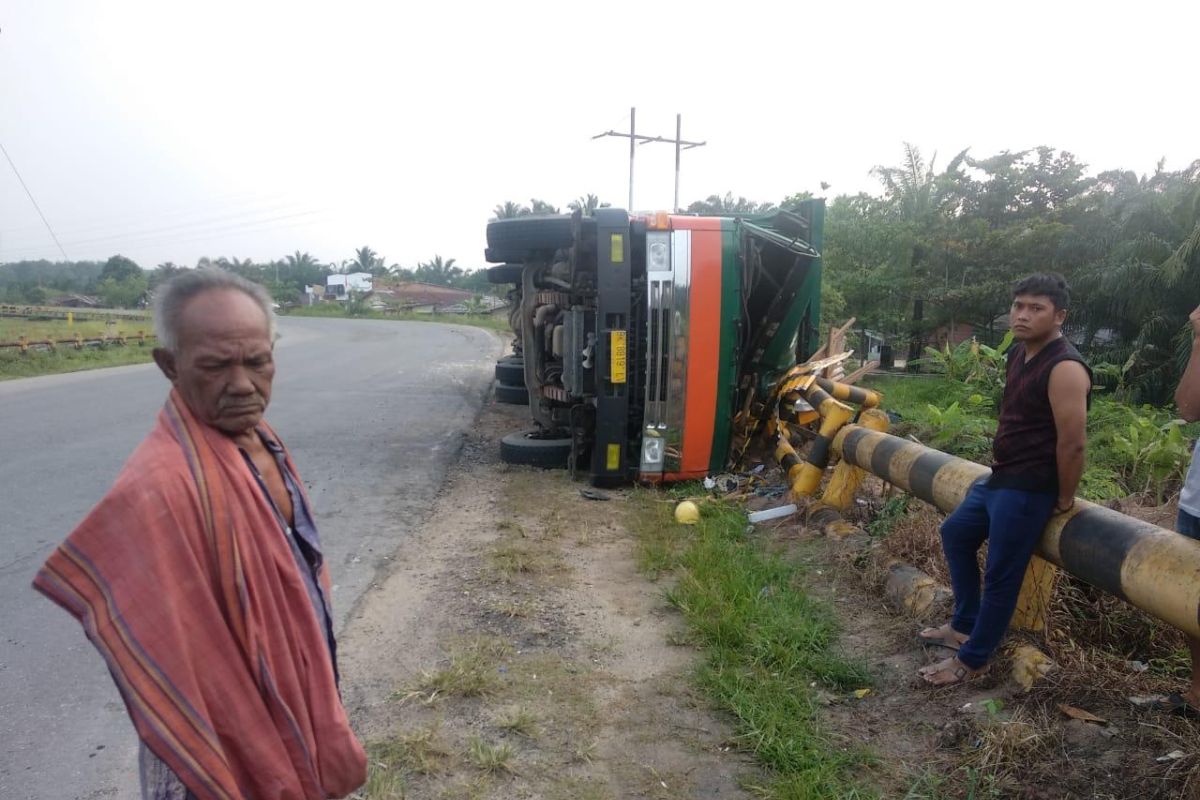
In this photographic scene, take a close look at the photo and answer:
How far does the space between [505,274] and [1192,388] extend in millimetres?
9600

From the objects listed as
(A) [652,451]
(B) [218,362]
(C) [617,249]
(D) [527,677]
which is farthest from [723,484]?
(B) [218,362]

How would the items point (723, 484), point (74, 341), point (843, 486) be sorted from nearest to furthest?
point (843, 486) < point (723, 484) < point (74, 341)

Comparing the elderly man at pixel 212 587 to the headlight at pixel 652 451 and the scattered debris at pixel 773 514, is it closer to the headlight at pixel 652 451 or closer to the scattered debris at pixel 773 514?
the scattered debris at pixel 773 514

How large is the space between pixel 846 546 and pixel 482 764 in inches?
116

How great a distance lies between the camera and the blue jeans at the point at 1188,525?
295 cm

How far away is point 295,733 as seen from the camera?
162cm

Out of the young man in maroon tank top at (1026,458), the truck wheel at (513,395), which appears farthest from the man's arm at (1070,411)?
the truck wheel at (513,395)

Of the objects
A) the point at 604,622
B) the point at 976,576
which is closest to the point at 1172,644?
the point at 976,576

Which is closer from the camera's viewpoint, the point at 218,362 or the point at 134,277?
the point at 218,362

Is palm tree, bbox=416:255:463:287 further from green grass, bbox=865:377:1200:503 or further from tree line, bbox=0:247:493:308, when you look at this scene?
green grass, bbox=865:377:1200:503

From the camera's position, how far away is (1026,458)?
126 inches

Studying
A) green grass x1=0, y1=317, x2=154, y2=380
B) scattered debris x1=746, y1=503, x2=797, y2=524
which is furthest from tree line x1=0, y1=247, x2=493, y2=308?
scattered debris x1=746, y1=503, x2=797, y2=524

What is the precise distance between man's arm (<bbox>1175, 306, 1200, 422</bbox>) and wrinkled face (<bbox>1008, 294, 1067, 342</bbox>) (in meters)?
0.43

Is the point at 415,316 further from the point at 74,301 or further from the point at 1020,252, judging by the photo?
the point at 1020,252
